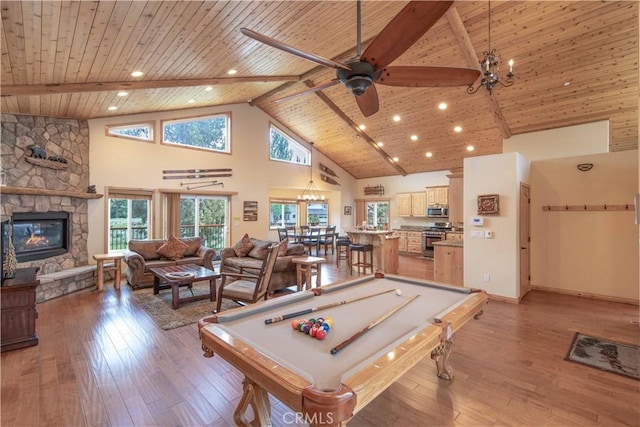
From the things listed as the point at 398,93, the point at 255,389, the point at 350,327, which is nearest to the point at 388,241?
the point at 398,93

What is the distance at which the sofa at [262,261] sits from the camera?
5164 millimetres

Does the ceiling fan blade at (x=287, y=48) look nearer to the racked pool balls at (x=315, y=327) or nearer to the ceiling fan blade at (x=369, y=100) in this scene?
the ceiling fan blade at (x=369, y=100)

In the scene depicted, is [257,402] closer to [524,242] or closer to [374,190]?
[524,242]

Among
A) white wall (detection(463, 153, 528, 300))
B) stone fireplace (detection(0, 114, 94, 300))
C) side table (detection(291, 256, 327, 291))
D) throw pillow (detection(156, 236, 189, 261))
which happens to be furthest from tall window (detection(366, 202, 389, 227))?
stone fireplace (detection(0, 114, 94, 300))

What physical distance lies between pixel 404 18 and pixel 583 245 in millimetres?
5352

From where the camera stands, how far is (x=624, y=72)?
4.77m

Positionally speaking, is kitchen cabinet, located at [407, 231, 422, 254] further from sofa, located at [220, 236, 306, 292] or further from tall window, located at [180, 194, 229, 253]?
tall window, located at [180, 194, 229, 253]

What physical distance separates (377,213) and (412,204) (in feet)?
5.55

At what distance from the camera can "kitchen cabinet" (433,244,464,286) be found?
17.8 feet

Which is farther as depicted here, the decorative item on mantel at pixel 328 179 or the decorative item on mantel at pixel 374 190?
the decorative item on mantel at pixel 374 190

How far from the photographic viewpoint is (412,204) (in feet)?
33.5

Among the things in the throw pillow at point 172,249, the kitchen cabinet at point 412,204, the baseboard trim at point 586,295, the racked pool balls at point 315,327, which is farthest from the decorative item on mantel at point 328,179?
the racked pool balls at point 315,327

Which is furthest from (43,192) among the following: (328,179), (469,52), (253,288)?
(328,179)

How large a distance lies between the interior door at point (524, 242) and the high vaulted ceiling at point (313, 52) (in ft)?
6.69
